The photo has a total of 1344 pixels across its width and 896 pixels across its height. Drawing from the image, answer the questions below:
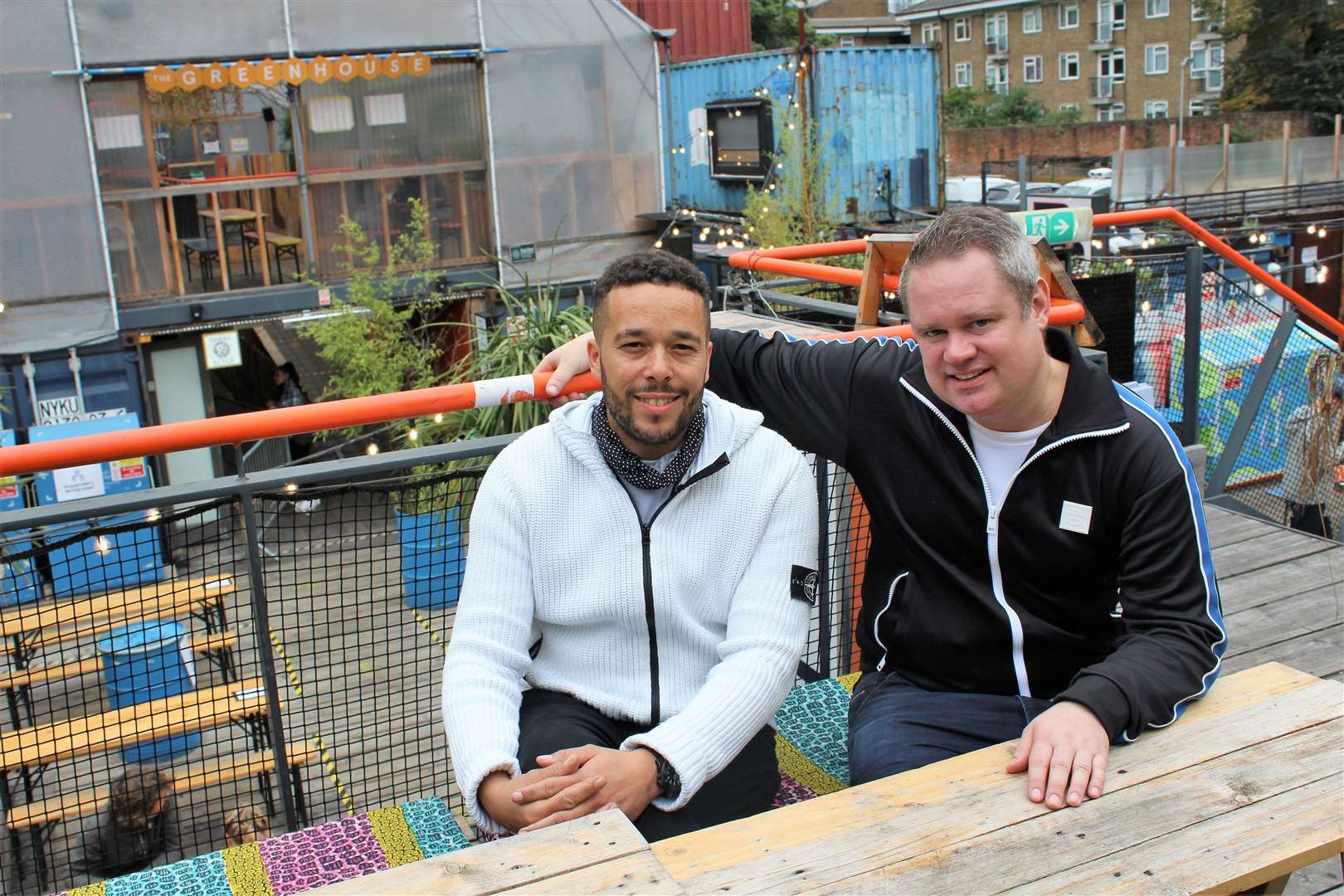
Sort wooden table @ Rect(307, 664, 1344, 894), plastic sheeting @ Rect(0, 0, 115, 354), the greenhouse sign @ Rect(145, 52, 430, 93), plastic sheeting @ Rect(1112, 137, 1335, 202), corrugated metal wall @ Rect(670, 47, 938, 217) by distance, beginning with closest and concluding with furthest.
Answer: wooden table @ Rect(307, 664, 1344, 894), plastic sheeting @ Rect(0, 0, 115, 354), the greenhouse sign @ Rect(145, 52, 430, 93), corrugated metal wall @ Rect(670, 47, 938, 217), plastic sheeting @ Rect(1112, 137, 1335, 202)

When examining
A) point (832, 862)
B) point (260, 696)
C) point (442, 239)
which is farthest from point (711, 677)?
point (442, 239)

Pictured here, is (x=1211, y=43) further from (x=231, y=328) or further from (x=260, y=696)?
(x=260, y=696)

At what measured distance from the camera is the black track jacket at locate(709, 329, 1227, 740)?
2018mm

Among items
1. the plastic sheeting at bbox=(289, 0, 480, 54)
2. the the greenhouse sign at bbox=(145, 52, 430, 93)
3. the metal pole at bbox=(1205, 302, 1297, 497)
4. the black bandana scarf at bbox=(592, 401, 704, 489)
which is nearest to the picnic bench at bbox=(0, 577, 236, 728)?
the black bandana scarf at bbox=(592, 401, 704, 489)

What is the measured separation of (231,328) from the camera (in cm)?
1298

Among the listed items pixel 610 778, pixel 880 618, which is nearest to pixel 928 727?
pixel 880 618

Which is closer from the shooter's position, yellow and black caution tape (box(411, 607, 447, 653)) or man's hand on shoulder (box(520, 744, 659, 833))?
man's hand on shoulder (box(520, 744, 659, 833))

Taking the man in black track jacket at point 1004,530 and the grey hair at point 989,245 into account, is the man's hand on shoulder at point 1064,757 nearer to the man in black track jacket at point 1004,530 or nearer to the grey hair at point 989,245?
the man in black track jacket at point 1004,530

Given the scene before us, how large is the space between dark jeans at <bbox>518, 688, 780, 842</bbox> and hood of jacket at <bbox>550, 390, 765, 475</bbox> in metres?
0.43

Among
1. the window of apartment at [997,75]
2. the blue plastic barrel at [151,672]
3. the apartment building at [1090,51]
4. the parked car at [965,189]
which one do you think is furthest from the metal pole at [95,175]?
the window of apartment at [997,75]

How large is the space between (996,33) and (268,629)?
1880 inches

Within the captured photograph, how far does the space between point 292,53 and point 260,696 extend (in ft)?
35.6

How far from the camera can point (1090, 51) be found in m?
42.8

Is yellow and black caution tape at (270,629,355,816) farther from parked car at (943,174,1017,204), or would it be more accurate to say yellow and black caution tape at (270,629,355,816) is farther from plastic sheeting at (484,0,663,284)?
parked car at (943,174,1017,204)
